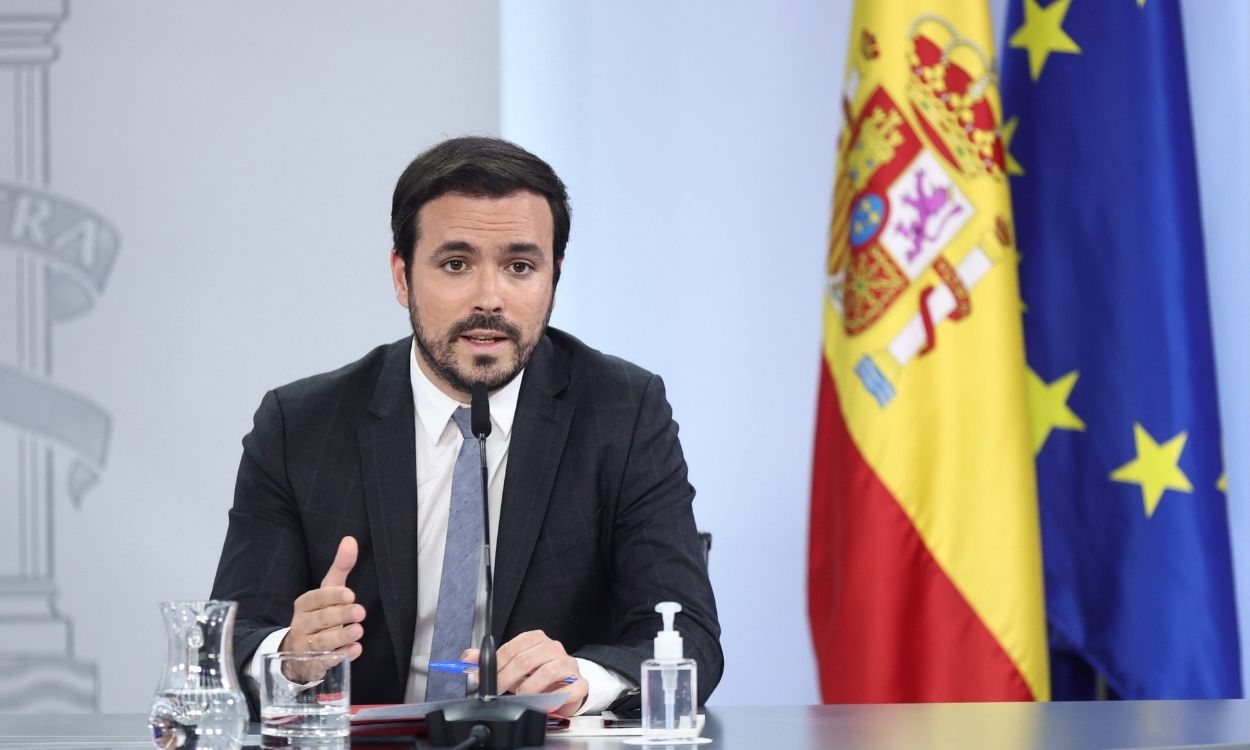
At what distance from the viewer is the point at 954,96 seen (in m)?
3.28

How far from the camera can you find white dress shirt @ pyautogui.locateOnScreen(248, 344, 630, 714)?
2248mm

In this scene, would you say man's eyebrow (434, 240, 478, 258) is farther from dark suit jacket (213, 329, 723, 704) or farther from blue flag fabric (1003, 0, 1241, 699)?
blue flag fabric (1003, 0, 1241, 699)

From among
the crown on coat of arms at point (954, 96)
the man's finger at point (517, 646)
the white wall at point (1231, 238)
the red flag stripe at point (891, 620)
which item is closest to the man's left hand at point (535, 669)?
the man's finger at point (517, 646)

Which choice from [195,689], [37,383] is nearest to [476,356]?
[195,689]

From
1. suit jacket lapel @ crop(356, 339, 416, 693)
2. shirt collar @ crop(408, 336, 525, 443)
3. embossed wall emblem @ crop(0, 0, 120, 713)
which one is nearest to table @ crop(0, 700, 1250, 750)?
suit jacket lapel @ crop(356, 339, 416, 693)

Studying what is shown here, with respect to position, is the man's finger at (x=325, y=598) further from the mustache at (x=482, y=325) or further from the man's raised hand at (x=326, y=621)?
the mustache at (x=482, y=325)

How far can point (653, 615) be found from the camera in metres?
2.18

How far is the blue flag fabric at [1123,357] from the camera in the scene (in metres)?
3.21

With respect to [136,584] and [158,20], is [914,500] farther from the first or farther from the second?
[158,20]

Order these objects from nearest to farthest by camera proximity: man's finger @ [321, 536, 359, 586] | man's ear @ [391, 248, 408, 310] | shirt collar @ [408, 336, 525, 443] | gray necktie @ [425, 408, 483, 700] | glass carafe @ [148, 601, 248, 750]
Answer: glass carafe @ [148, 601, 248, 750], man's finger @ [321, 536, 359, 586], gray necktie @ [425, 408, 483, 700], shirt collar @ [408, 336, 525, 443], man's ear @ [391, 248, 408, 310]

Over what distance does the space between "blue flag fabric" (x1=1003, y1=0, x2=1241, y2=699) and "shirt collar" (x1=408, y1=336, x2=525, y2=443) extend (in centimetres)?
157

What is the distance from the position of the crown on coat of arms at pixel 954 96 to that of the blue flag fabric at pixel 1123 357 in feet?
0.73

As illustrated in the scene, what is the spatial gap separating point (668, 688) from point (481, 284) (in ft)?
2.88

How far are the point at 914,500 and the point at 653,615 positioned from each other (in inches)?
50.1
